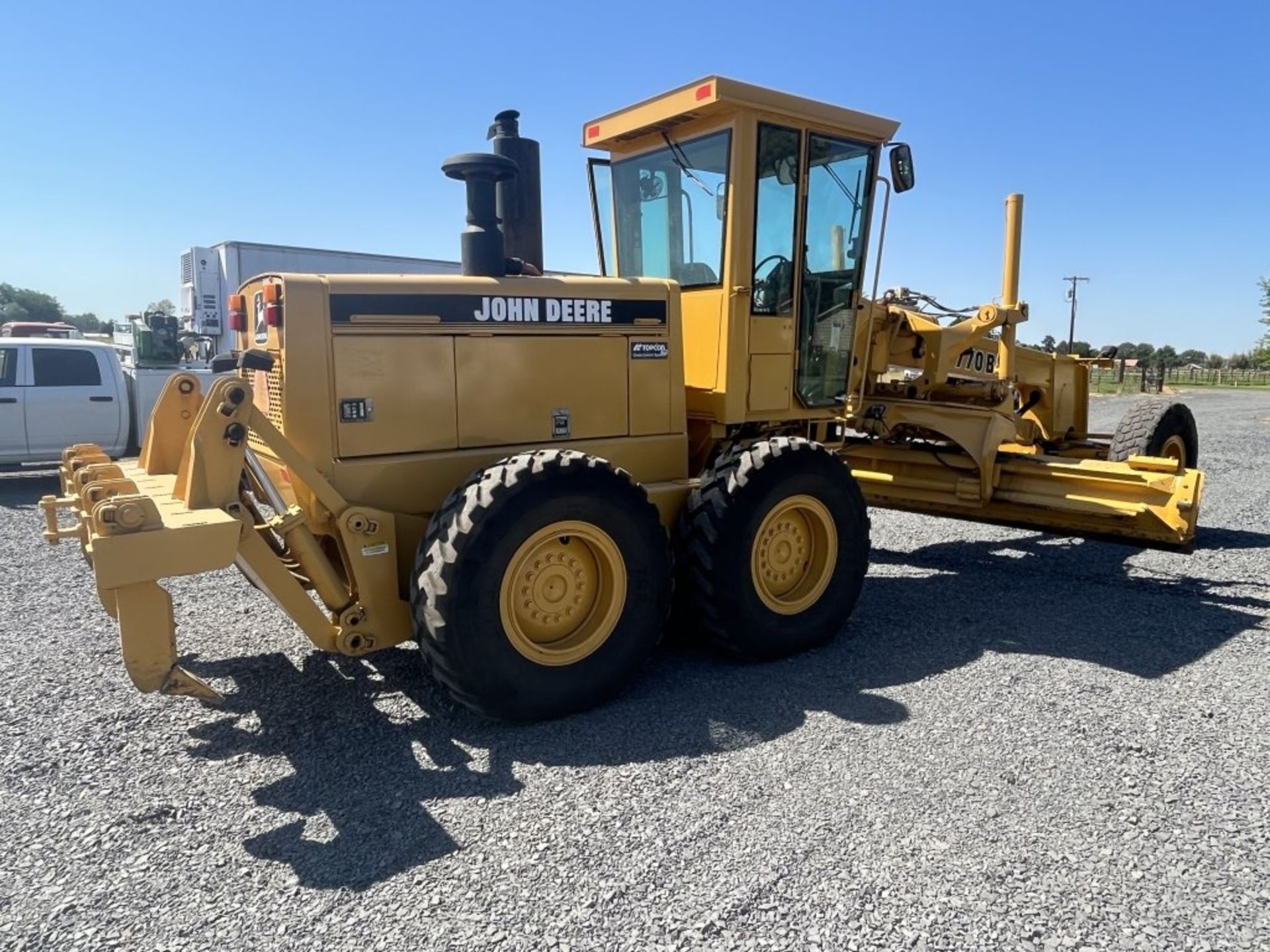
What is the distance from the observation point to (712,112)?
198 inches

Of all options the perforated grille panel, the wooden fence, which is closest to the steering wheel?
the perforated grille panel

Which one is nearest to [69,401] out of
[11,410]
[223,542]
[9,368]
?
[11,410]

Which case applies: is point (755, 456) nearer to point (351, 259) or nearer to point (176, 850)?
point (176, 850)

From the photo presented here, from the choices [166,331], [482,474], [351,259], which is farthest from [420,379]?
[351,259]

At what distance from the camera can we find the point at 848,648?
5.08m

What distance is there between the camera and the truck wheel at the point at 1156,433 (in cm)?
808

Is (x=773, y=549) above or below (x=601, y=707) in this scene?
above

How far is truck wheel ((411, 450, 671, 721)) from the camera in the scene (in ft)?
12.3

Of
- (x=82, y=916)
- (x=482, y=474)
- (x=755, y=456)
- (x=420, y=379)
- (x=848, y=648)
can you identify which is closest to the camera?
(x=82, y=916)

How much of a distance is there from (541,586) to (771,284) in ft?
7.80

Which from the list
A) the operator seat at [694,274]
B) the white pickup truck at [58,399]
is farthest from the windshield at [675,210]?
the white pickup truck at [58,399]

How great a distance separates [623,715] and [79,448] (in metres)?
3.29

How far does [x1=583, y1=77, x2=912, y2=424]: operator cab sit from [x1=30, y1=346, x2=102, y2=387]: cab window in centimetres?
844

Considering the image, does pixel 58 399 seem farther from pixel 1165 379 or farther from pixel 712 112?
pixel 1165 379
